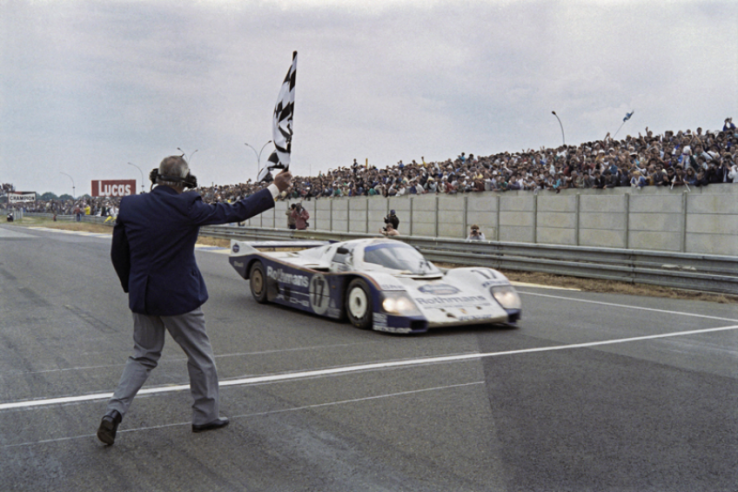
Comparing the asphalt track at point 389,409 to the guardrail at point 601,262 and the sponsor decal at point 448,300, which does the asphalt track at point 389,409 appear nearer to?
the sponsor decal at point 448,300

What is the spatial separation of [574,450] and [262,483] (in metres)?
2.03

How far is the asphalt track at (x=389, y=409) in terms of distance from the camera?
4020 mm

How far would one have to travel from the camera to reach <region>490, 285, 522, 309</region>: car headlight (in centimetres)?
920

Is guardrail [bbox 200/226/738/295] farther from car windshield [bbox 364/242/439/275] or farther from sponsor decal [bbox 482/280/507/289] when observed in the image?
car windshield [bbox 364/242/439/275]

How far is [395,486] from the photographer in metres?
3.83

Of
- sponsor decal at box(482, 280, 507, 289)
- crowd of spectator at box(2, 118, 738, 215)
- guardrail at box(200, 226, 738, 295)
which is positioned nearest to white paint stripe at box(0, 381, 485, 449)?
sponsor decal at box(482, 280, 507, 289)

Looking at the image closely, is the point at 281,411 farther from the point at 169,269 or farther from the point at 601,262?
the point at 601,262

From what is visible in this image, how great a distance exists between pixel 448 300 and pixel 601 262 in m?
7.63

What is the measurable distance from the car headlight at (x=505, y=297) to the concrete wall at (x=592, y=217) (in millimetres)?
9092

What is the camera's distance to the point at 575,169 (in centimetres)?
2195

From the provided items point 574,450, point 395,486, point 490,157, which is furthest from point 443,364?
point 490,157

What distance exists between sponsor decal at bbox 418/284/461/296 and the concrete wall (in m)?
9.79

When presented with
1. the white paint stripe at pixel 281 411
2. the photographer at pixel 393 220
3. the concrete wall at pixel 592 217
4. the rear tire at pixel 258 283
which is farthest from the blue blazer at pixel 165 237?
the photographer at pixel 393 220

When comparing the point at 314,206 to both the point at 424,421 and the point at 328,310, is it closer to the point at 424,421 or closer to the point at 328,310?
the point at 328,310
